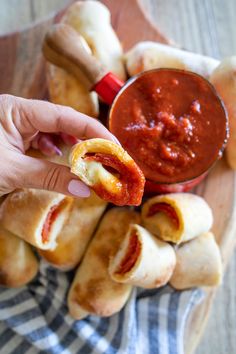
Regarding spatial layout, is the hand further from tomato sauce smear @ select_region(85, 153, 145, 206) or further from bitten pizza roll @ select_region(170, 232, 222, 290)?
bitten pizza roll @ select_region(170, 232, 222, 290)

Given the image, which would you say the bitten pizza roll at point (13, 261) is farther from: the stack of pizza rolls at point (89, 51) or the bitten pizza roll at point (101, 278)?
the stack of pizza rolls at point (89, 51)

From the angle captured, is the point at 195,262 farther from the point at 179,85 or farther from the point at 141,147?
the point at 179,85

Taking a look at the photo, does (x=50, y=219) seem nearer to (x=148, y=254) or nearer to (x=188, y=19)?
(x=148, y=254)

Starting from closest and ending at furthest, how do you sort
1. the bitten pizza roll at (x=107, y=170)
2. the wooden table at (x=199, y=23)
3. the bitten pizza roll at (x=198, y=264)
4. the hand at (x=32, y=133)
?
the bitten pizza roll at (x=107, y=170), the hand at (x=32, y=133), the bitten pizza roll at (x=198, y=264), the wooden table at (x=199, y=23)

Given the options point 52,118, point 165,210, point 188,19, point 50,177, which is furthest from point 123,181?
point 188,19

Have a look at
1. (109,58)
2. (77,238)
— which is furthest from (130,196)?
(109,58)

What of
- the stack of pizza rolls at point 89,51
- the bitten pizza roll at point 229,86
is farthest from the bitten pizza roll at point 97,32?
the bitten pizza roll at point 229,86

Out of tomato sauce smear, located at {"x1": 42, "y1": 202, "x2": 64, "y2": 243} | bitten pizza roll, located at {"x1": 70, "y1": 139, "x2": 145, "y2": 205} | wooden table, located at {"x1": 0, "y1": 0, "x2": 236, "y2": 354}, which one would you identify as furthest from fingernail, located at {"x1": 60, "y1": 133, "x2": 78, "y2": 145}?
wooden table, located at {"x1": 0, "y1": 0, "x2": 236, "y2": 354}

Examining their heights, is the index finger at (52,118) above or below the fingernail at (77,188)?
above
